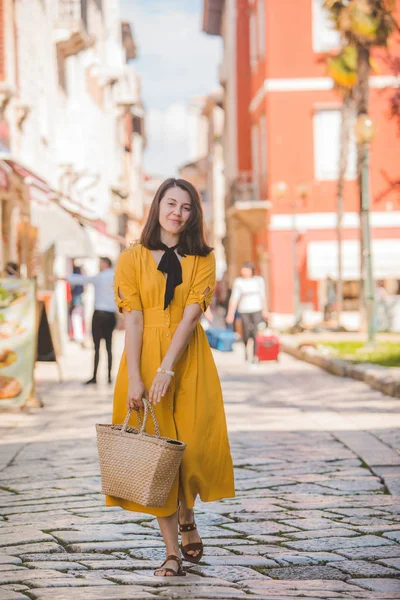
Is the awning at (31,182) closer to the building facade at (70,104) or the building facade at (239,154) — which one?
the building facade at (70,104)

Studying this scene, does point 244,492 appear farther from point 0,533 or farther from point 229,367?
point 229,367

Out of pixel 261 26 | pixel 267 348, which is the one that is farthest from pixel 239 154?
pixel 267 348

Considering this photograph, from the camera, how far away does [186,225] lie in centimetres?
534

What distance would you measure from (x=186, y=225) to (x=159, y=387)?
73 cm

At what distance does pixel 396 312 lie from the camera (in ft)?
97.7

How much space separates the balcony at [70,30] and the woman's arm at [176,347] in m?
28.8

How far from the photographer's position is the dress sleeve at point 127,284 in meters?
5.25

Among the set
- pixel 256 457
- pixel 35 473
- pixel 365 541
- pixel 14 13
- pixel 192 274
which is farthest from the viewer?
pixel 14 13

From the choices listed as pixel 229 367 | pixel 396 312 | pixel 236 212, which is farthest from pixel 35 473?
pixel 236 212

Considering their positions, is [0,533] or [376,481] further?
[376,481]

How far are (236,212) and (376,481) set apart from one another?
2975cm

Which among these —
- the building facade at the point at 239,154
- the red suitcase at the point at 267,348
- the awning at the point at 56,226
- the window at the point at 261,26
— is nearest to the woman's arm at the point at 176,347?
the red suitcase at the point at 267,348

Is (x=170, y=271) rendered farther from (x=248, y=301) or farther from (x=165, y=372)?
(x=248, y=301)

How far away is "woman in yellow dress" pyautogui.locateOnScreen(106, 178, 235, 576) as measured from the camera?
514 cm
